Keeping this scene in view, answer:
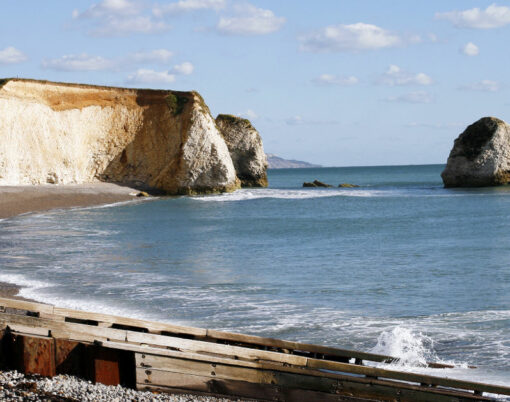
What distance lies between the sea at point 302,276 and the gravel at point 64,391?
358cm

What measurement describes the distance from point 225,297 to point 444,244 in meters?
12.3

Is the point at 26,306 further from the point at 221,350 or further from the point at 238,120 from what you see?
the point at 238,120

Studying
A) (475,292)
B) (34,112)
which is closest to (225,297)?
(475,292)

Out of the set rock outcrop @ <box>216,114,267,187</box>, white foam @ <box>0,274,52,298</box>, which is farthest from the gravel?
rock outcrop @ <box>216,114,267,187</box>

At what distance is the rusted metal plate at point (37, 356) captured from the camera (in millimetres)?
6520

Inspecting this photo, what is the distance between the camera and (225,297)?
45.2 feet

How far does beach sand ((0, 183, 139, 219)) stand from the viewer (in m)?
39.2

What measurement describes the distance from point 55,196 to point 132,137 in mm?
14693

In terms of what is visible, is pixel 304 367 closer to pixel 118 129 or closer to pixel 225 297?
pixel 225 297

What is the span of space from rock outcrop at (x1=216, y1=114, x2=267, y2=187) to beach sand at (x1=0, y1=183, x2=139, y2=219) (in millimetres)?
21869

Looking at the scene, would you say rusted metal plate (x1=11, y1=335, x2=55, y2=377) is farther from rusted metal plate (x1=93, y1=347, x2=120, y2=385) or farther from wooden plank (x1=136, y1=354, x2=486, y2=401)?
wooden plank (x1=136, y1=354, x2=486, y2=401)

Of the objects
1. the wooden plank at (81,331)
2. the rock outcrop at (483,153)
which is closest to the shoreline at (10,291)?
the wooden plank at (81,331)

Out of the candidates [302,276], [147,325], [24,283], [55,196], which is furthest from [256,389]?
[55,196]

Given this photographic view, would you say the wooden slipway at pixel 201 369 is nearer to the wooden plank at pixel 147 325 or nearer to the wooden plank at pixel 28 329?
the wooden plank at pixel 28 329
